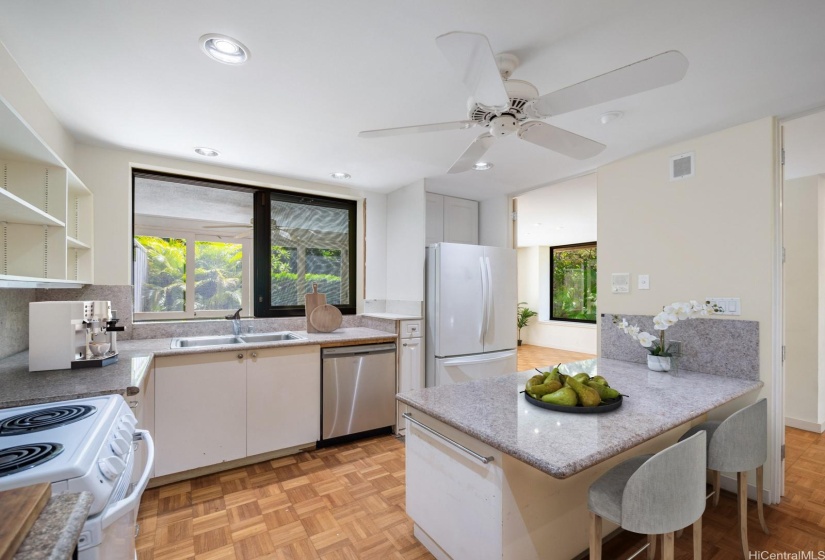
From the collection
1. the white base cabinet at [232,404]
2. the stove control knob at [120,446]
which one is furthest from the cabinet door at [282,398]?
the stove control knob at [120,446]

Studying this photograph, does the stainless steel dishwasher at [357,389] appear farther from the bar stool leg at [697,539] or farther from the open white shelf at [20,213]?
the bar stool leg at [697,539]

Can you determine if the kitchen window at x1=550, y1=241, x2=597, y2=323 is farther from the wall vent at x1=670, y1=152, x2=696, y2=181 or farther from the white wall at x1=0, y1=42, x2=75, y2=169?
the white wall at x1=0, y1=42, x2=75, y2=169

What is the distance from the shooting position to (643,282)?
2496 mm

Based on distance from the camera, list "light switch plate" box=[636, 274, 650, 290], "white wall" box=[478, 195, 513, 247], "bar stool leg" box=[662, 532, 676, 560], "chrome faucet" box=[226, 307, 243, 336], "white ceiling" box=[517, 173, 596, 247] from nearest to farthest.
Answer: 1. "bar stool leg" box=[662, 532, 676, 560]
2. "light switch plate" box=[636, 274, 650, 290]
3. "chrome faucet" box=[226, 307, 243, 336]
4. "white ceiling" box=[517, 173, 596, 247]
5. "white wall" box=[478, 195, 513, 247]

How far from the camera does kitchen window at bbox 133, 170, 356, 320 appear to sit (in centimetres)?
328

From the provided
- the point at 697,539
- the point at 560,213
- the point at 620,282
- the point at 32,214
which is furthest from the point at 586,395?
the point at 560,213

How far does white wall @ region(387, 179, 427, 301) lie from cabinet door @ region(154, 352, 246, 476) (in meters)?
1.54

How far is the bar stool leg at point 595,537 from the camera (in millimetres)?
1218

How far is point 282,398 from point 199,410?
52cm

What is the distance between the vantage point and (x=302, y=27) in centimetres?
135

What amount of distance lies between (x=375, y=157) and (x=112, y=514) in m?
2.37

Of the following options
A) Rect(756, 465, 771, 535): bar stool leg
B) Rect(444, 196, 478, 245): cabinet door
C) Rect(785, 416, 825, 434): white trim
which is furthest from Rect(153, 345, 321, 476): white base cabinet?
Rect(785, 416, 825, 434): white trim

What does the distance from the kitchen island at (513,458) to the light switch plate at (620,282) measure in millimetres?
932

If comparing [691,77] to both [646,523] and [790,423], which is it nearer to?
[646,523]
